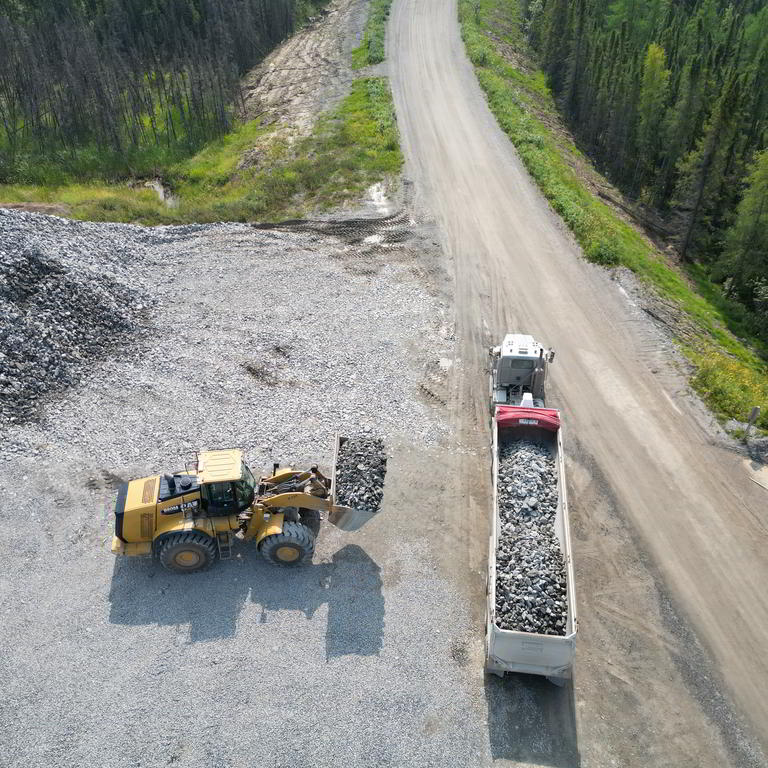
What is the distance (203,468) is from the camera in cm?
→ 1400

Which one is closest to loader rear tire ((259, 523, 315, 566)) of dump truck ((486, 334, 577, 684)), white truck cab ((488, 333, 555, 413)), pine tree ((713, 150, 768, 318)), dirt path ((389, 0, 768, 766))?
dirt path ((389, 0, 768, 766))

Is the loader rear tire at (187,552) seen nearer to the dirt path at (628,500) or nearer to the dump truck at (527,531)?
the dirt path at (628,500)

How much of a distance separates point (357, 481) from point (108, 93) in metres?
44.1

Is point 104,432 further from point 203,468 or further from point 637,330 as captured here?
point 637,330

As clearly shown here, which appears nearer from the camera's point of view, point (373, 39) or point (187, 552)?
point (187, 552)

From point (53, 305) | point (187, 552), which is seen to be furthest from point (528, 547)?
point (53, 305)

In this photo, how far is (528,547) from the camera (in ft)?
43.8

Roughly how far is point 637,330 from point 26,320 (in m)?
22.6

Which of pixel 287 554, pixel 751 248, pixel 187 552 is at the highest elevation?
pixel 187 552

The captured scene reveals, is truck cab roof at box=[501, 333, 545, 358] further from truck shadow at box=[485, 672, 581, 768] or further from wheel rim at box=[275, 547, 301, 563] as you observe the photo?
truck shadow at box=[485, 672, 581, 768]

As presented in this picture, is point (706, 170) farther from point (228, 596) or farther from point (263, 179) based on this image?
point (228, 596)

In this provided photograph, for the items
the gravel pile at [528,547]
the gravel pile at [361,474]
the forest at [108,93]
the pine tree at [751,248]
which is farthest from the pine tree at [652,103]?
the gravel pile at [361,474]

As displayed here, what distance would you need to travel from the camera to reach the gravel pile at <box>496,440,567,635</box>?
39.5 ft

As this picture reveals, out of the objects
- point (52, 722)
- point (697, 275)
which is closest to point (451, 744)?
point (52, 722)
